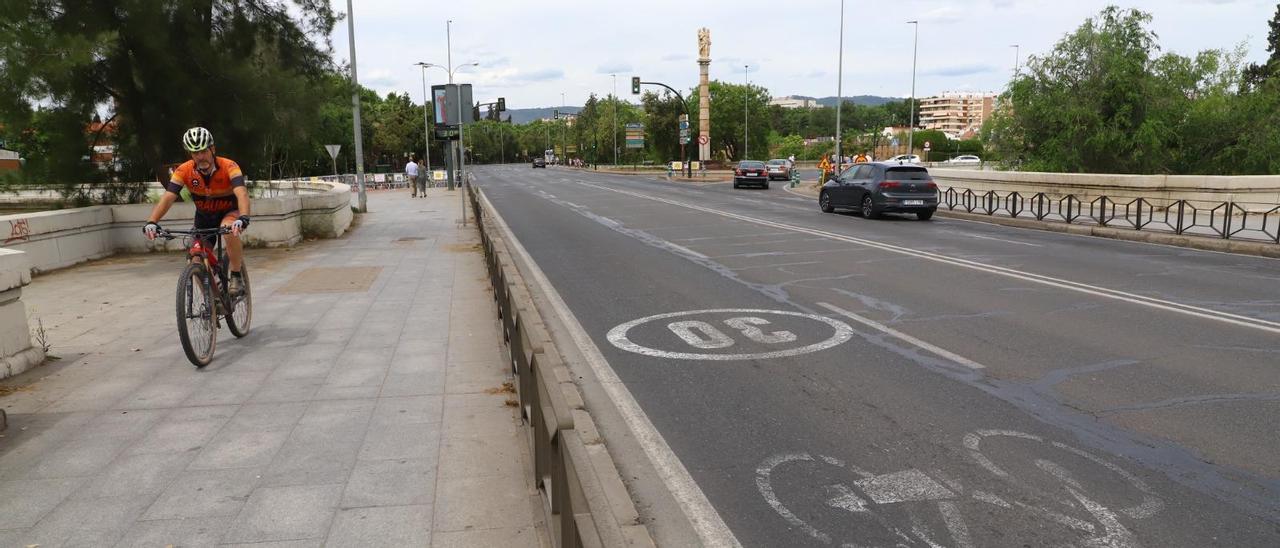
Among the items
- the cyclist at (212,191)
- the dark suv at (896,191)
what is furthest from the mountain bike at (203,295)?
the dark suv at (896,191)

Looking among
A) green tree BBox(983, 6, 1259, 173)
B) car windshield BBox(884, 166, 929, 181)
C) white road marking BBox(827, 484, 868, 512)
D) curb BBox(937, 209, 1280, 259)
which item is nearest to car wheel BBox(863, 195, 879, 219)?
car windshield BBox(884, 166, 929, 181)

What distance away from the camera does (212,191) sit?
24.0 ft

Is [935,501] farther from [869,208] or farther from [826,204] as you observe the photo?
[826,204]

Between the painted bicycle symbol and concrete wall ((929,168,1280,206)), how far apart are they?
71.1 ft

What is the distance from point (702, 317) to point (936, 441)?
4.02m

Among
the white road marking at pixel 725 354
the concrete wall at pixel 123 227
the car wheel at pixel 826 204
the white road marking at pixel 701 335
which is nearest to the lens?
the white road marking at pixel 725 354

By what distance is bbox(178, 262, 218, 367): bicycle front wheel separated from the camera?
635 cm

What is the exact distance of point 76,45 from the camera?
1107 cm

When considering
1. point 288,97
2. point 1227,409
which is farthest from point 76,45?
point 1227,409

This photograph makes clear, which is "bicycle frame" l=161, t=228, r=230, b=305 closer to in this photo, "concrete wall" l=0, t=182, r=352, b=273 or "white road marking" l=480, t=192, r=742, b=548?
"white road marking" l=480, t=192, r=742, b=548

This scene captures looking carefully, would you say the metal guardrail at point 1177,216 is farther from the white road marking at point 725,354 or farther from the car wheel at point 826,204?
the white road marking at point 725,354

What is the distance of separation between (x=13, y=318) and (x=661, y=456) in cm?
534

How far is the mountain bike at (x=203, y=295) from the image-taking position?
6.43 metres

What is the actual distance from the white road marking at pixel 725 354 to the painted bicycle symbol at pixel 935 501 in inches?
92.2
